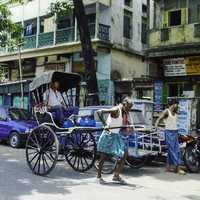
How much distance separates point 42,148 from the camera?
11445 mm

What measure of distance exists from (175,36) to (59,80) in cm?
1146

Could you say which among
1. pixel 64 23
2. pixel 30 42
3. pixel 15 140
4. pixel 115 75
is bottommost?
pixel 15 140

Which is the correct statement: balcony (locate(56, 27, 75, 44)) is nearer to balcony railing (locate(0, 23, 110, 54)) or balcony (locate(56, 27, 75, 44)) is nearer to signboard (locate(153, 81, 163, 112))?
balcony railing (locate(0, 23, 110, 54))

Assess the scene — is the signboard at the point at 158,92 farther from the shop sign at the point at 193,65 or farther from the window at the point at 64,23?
the window at the point at 64,23

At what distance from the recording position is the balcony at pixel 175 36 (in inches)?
921

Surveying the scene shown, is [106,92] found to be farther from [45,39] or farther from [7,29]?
[7,29]

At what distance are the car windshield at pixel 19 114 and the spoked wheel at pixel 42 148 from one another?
7.95 metres

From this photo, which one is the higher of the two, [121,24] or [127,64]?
[121,24]

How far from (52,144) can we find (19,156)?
4204mm

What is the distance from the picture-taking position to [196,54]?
2364 cm

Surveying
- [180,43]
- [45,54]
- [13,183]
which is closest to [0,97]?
[45,54]

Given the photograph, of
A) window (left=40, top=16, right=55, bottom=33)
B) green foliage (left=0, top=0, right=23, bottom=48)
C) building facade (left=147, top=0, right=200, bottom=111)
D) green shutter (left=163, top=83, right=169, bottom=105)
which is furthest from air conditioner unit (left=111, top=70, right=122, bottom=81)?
green foliage (left=0, top=0, right=23, bottom=48)

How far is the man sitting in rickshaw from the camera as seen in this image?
1252 centimetres

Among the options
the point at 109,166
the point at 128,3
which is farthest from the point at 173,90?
the point at 109,166
